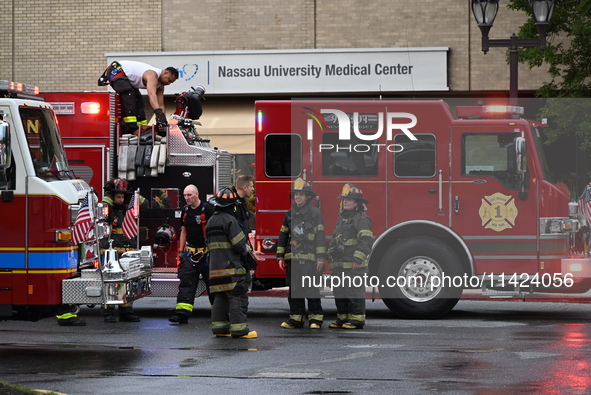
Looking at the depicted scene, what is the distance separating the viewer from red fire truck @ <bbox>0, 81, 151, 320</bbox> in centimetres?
1026

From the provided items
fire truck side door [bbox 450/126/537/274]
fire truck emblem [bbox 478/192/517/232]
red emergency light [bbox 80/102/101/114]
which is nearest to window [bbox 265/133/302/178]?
fire truck side door [bbox 450/126/537/274]

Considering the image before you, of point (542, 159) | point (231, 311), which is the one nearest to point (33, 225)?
point (231, 311)

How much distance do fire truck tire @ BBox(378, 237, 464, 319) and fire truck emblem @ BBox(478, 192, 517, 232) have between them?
22.6 inches

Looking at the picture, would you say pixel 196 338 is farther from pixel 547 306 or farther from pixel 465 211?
pixel 547 306

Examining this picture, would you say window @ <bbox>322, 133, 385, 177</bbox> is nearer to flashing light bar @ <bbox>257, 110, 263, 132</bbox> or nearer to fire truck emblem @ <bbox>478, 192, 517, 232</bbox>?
flashing light bar @ <bbox>257, 110, 263, 132</bbox>

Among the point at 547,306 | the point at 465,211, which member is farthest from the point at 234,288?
the point at 547,306

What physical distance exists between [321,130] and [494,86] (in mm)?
10573

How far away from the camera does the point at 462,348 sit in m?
11.0

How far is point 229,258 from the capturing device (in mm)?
11656

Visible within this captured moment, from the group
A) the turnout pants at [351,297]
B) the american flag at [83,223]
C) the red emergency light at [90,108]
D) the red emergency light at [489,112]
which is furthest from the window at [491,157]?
the american flag at [83,223]

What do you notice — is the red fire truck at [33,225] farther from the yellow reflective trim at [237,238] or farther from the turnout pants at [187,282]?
the turnout pants at [187,282]

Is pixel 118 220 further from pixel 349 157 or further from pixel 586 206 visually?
pixel 586 206

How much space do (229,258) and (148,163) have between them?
2.43 metres

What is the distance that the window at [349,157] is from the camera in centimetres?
1338
